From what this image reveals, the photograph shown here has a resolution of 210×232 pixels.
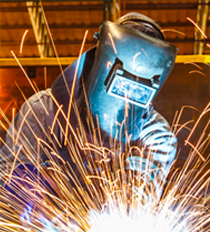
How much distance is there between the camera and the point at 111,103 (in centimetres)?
136

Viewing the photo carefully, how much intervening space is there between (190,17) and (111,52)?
1.74m

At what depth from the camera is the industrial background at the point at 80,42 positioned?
215cm

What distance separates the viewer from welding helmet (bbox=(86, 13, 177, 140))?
1301mm

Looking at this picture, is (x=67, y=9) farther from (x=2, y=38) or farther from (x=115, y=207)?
(x=115, y=207)

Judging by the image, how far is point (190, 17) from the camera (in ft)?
9.07

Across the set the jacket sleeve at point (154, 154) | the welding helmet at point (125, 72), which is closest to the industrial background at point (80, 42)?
the jacket sleeve at point (154, 154)

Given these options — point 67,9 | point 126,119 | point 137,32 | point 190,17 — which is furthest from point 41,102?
point 190,17

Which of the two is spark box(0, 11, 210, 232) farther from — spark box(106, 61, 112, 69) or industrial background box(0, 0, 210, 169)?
industrial background box(0, 0, 210, 169)

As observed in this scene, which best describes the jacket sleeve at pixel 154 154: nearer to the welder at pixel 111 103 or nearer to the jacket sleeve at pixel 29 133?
the welder at pixel 111 103

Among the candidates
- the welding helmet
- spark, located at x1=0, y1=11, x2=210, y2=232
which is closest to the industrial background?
spark, located at x1=0, y1=11, x2=210, y2=232

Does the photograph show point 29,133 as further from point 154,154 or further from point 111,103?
point 154,154

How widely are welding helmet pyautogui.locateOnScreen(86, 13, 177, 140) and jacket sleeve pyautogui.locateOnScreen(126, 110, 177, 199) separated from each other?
144 mm

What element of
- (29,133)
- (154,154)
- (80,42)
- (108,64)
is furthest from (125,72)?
(80,42)

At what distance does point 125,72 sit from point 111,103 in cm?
16
